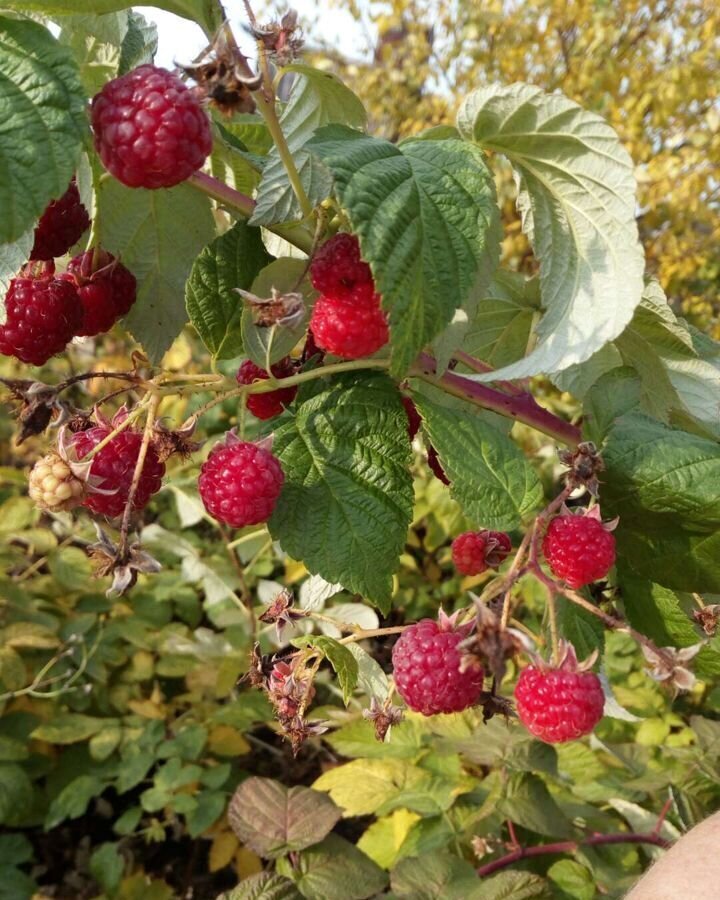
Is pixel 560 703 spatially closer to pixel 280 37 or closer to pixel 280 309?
pixel 280 309

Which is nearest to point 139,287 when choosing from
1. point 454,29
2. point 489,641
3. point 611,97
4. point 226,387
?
point 226,387

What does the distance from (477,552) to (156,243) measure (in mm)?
332

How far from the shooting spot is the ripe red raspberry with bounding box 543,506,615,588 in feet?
1.62

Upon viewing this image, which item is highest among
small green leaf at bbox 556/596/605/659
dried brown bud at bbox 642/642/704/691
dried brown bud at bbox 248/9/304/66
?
dried brown bud at bbox 248/9/304/66

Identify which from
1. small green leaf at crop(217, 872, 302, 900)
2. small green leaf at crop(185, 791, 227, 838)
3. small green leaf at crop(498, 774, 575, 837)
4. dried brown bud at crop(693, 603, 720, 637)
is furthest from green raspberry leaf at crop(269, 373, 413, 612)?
small green leaf at crop(185, 791, 227, 838)

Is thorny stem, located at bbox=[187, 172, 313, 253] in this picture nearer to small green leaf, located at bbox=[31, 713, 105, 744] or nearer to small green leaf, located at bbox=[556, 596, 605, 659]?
small green leaf, located at bbox=[556, 596, 605, 659]

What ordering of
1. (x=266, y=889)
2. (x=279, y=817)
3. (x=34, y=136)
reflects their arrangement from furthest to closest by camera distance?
(x=279, y=817), (x=266, y=889), (x=34, y=136)

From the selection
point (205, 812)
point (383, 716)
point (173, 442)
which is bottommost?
point (205, 812)

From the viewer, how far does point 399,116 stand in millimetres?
3715

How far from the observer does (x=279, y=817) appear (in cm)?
93

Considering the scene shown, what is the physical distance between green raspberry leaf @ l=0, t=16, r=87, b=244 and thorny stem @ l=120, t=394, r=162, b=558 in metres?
0.14

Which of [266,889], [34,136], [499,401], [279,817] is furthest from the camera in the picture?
[279,817]

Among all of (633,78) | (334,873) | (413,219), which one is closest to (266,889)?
(334,873)

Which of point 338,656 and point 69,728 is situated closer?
point 338,656
